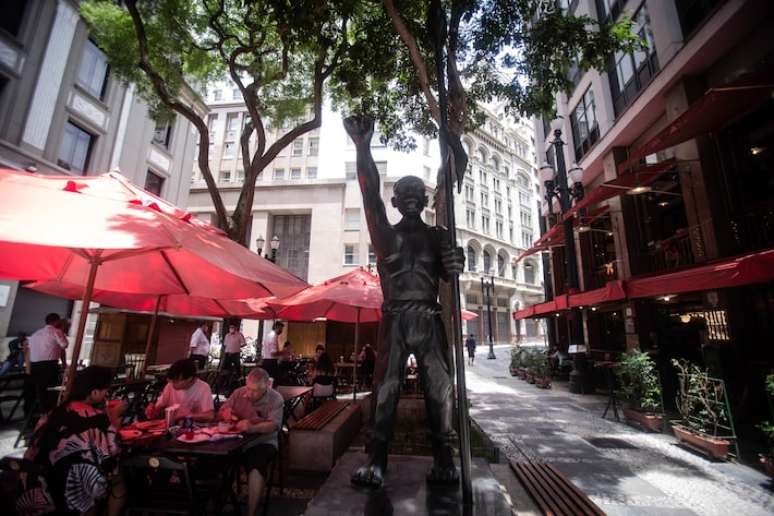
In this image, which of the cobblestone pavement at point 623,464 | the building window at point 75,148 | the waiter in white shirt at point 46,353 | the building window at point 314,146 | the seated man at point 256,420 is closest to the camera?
the seated man at point 256,420

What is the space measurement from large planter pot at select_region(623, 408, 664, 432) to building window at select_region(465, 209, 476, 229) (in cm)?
2843

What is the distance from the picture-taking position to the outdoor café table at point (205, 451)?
2.69 m

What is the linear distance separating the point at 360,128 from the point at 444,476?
8.06 feet

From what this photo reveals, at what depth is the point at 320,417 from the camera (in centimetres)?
521

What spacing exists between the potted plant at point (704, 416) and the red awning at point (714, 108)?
4.27 metres

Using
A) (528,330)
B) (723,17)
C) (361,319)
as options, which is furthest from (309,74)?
(528,330)

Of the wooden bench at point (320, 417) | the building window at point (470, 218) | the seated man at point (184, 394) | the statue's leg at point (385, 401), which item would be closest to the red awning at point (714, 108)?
the statue's leg at point (385, 401)

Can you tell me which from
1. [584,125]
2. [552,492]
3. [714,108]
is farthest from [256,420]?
[584,125]

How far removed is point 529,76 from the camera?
688cm

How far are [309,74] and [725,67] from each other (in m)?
10.6

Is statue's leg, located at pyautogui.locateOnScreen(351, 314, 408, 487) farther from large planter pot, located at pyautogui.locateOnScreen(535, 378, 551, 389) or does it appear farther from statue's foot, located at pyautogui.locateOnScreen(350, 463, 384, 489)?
large planter pot, located at pyautogui.locateOnScreen(535, 378, 551, 389)

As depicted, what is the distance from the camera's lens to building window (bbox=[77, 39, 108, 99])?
12.8m

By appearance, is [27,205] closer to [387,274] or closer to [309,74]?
[387,274]

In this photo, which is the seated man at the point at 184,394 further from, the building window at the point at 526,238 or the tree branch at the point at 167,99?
the building window at the point at 526,238
